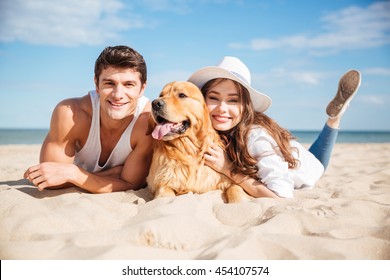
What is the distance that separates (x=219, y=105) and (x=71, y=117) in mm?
1550

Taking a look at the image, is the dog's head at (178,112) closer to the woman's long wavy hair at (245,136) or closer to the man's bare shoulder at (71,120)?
the woman's long wavy hair at (245,136)

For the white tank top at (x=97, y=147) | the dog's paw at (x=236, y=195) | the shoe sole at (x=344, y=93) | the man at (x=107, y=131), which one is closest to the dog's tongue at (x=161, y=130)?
the man at (x=107, y=131)

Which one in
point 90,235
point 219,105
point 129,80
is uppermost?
point 129,80

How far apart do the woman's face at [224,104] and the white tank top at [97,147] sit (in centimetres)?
83

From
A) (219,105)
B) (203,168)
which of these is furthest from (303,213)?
(219,105)

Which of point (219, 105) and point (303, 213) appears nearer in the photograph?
point (303, 213)

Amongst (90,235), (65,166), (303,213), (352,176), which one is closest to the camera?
(90,235)

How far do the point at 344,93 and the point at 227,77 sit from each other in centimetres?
206

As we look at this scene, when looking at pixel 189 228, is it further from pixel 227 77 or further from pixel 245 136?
pixel 227 77

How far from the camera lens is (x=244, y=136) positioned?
3.59 metres

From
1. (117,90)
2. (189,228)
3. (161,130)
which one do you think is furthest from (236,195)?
(117,90)
